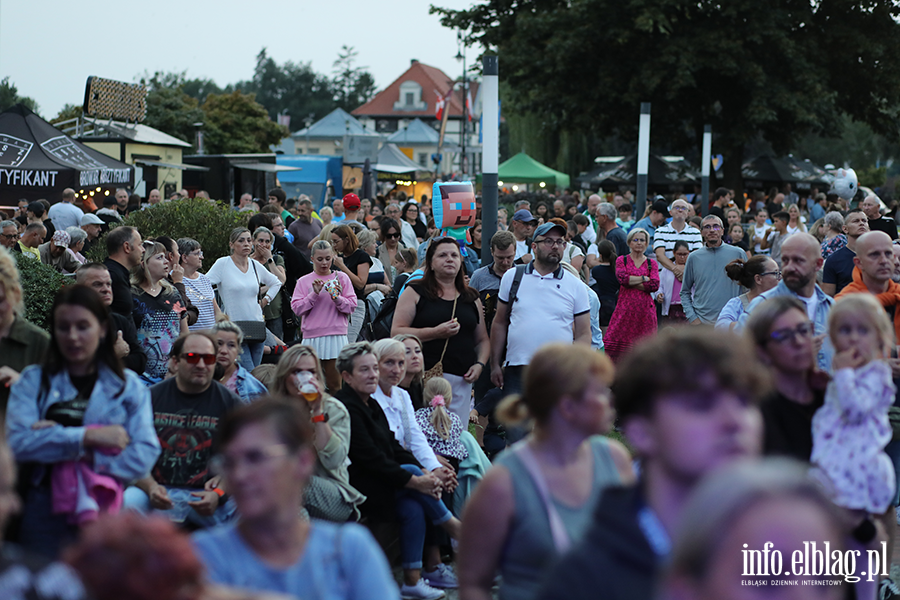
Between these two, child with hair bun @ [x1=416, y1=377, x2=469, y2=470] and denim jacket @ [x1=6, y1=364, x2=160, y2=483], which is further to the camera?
child with hair bun @ [x1=416, y1=377, x2=469, y2=470]

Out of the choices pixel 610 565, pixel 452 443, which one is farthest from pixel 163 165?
pixel 610 565

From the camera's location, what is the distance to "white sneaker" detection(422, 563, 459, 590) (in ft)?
18.0

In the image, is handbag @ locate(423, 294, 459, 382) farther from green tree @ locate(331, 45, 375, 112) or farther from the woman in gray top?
green tree @ locate(331, 45, 375, 112)

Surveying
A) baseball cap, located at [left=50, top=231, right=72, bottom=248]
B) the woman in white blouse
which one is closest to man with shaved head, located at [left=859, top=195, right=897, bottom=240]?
the woman in white blouse

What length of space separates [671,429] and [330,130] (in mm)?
83401

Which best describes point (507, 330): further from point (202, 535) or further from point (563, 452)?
point (202, 535)

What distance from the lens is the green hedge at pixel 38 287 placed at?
719cm

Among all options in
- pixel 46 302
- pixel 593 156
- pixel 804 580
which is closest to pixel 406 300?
pixel 46 302

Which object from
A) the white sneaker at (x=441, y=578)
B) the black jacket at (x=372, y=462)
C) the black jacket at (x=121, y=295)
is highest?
the black jacket at (x=121, y=295)

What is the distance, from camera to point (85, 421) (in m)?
3.38

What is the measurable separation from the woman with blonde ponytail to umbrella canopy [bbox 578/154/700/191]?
29248 millimetres

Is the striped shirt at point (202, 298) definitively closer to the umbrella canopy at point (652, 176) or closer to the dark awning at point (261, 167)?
the dark awning at point (261, 167)

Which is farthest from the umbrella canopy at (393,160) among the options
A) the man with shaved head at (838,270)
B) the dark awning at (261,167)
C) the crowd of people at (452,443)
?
the man with shaved head at (838,270)

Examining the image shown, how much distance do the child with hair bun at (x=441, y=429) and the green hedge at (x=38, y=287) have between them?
10.4 feet
